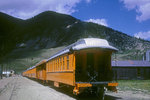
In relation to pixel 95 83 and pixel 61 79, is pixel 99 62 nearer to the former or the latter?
pixel 95 83

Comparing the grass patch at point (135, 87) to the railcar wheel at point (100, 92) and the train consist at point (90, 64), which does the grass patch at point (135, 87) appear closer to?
the railcar wheel at point (100, 92)

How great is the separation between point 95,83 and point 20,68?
11346 centimetres

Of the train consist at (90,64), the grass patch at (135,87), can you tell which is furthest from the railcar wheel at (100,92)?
the grass patch at (135,87)

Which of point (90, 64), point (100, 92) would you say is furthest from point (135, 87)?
point (90, 64)

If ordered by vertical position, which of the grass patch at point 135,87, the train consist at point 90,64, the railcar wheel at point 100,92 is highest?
the train consist at point 90,64

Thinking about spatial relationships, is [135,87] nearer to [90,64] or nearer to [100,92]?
[100,92]

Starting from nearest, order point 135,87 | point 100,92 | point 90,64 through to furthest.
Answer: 1. point 100,92
2. point 90,64
3. point 135,87

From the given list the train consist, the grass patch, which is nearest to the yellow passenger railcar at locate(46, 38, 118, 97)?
the train consist

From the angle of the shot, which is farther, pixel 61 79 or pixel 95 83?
pixel 61 79

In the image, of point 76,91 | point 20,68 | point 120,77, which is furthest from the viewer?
point 20,68

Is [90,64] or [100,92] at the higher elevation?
[90,64]

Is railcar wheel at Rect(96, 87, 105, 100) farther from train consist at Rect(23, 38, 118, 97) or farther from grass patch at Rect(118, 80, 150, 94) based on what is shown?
grass patch at Rect(118, 80, 150, 94)

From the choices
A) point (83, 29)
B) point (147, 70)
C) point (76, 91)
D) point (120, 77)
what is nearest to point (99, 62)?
point (76, 91)

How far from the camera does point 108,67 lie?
1295 centimetres
